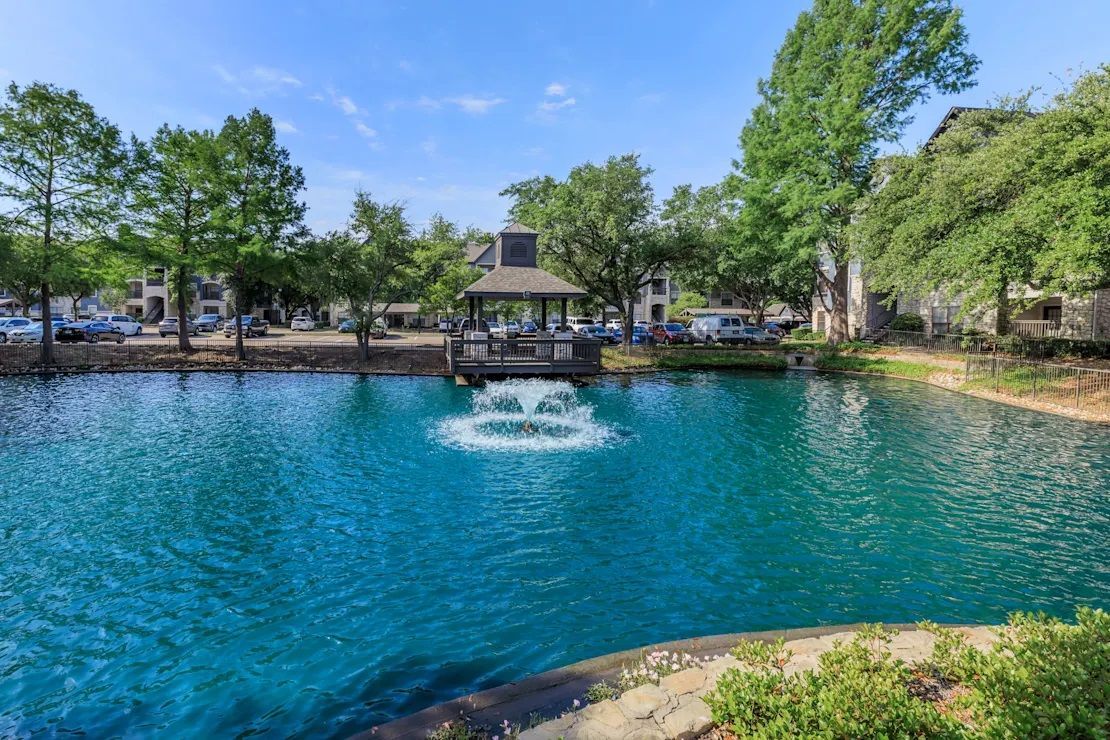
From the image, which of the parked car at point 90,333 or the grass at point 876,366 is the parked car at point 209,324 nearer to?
the parked car at point 90,333

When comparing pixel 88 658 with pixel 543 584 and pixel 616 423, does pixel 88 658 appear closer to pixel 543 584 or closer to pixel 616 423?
pixel 543 584

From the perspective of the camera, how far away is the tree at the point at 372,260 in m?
31.7

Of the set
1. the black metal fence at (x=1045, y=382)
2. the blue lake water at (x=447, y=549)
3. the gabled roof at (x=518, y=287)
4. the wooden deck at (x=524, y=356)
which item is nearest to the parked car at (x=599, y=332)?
the gabled roof at (x=518, y=287)

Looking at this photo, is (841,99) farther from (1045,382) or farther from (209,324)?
(209,324)

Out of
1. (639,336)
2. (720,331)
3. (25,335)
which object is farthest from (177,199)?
(720,331)

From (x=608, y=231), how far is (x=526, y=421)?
18078 mm

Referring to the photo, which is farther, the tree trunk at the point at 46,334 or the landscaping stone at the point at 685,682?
the tree trunk at the point at 46,334


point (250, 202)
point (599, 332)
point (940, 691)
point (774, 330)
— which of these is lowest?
point (940, 691)

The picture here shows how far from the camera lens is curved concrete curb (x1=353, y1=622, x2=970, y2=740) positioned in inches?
194

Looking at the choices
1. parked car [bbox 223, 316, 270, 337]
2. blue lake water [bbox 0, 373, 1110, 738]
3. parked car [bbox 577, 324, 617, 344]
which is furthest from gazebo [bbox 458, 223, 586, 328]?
parked car [bbox 223, 316, 270, 337]

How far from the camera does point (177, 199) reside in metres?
33.6

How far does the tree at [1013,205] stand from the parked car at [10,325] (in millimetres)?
55593

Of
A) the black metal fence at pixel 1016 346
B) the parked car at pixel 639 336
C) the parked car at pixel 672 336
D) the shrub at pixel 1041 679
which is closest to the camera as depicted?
the shrub at pixel 1041 679

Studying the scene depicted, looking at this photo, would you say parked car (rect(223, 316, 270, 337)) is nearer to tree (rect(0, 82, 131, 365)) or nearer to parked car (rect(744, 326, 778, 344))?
tree (rect(0, 82, 131, 365))
